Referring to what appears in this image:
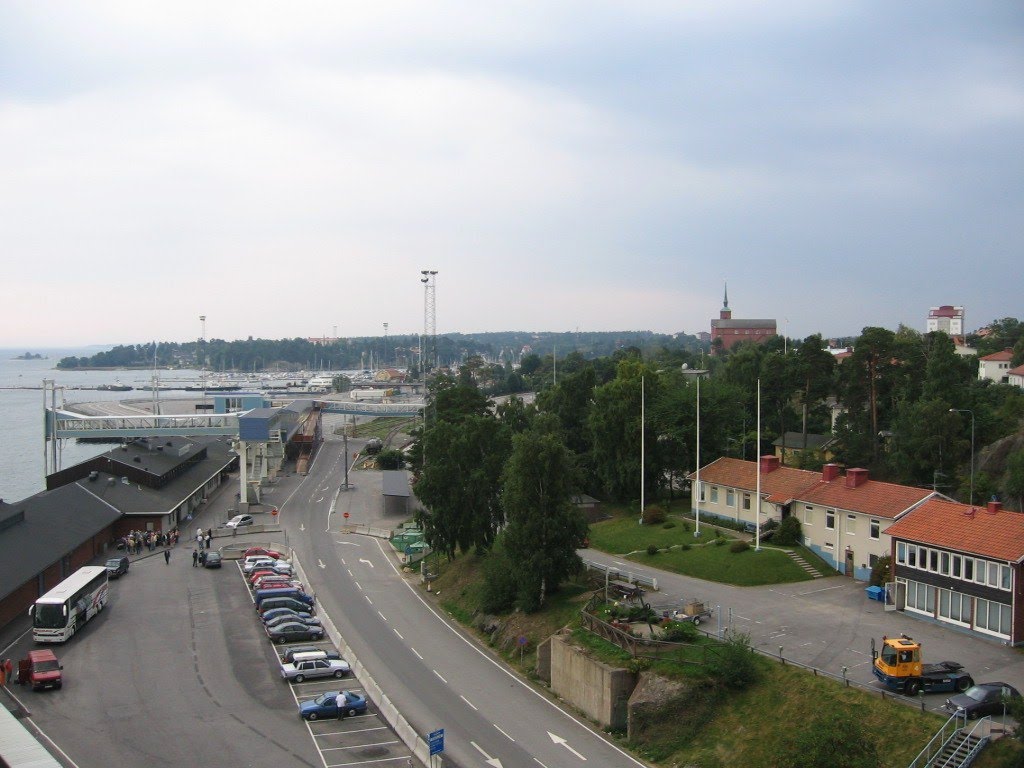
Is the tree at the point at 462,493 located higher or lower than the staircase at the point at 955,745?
higher

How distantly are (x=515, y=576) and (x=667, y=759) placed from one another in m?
12.4

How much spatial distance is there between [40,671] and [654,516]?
30942 millimetres

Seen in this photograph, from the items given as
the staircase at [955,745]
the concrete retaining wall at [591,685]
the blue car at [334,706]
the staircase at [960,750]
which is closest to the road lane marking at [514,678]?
the concrete retaining wall at [591,685]

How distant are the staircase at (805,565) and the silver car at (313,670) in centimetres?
1980

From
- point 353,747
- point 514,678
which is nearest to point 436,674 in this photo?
point 514,678

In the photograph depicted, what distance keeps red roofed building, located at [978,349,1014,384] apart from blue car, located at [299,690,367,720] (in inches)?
3229

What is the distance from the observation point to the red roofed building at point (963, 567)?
26.8m

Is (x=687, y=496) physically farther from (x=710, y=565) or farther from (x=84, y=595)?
(x=84, y=595)

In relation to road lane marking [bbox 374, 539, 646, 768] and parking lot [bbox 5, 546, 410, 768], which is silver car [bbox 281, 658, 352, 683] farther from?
road lane marking [bbox 374, 539, 646, 768]

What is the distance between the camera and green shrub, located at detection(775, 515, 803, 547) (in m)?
39.8

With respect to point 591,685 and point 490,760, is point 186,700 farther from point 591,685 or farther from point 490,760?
point 591,685

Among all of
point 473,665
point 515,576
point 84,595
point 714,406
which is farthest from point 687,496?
point 84,595

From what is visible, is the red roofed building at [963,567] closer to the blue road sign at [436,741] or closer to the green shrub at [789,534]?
the green shrub at [789,534]

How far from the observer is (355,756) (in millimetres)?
24312
